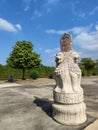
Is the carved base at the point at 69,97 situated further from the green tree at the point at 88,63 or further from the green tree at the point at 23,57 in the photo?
the green tree at the point at 88,63

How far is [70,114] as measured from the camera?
5801 millimetres

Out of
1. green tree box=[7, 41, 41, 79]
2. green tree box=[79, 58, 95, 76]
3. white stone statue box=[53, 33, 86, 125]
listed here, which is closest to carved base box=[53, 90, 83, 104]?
white stone statue box=[53, 33, 86, 125]

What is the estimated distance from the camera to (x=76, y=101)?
19.4 ft

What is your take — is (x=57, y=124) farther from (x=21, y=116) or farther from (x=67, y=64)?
(x=67, y=64)

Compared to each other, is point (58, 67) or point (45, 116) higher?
point (58, 67)

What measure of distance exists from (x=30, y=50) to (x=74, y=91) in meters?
17.3

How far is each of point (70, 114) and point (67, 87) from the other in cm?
91

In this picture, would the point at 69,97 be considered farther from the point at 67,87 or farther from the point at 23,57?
the point at 23,57

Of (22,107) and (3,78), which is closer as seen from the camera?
(22,107)

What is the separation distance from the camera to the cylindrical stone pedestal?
5.80 m

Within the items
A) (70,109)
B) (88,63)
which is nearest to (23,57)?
(70,109)

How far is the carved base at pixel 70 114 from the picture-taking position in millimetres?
5789

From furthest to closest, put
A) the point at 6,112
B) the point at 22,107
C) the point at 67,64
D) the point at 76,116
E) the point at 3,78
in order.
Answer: the point at 3,78 < the point at 22,107 < the point at 6,112 < the point at 67,64 < the point at 76,116

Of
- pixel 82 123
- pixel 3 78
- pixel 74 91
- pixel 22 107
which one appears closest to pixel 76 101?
pixel 74 91
